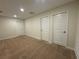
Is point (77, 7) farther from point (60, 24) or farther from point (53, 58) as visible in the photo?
point (53, 58)

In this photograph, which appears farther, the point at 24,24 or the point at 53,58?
the point at 24,24

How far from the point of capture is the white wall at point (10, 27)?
492 centimetres

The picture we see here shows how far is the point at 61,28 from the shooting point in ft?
9.86

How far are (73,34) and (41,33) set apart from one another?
2.49 m

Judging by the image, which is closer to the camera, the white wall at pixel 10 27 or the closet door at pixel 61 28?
the closet door at pixel 61 28

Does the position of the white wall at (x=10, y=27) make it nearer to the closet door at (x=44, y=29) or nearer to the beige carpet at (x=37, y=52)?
the beige carpet at (x=37, y=52)

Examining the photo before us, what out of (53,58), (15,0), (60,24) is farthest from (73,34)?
(15,0)

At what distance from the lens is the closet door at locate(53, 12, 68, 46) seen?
2.79 metres

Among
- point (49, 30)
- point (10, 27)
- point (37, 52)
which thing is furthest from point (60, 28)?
point (10, 27)

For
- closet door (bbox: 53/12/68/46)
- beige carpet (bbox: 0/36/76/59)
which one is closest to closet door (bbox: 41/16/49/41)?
closet door (bbox: 53/12/68/46)

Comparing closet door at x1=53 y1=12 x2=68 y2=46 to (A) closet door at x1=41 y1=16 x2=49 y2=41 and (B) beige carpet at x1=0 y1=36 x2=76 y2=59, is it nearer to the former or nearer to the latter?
(B) beige carpet at x1=0 y1=36 x2=76 y2=59

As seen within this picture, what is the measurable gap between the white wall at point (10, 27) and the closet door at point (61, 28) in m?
4.92

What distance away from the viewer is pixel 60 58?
1.94 m


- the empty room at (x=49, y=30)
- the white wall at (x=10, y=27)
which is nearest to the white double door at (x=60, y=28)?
the empty room at (x=49, y=30)
